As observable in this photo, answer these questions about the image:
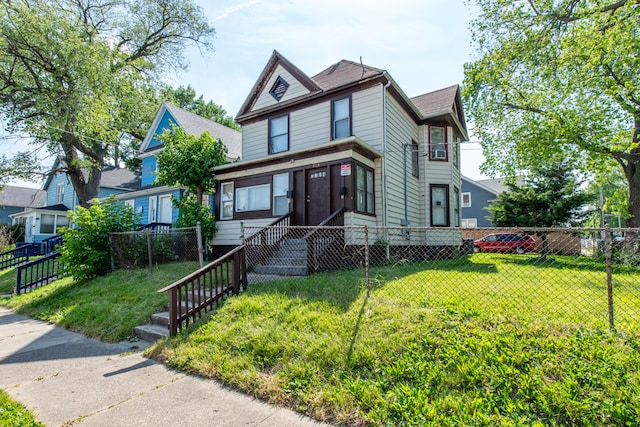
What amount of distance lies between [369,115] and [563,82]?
8.21 meters

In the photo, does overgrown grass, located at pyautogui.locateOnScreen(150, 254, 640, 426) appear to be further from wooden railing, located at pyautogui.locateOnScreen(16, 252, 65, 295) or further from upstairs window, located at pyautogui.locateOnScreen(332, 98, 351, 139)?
wooden railing, located at pyautogui.locateOnScreen(16, 252, 65, 295)

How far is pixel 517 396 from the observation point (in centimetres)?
290

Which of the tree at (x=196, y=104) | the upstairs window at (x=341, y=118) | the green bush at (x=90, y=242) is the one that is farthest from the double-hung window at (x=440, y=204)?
the tree at (x=196, y=104)

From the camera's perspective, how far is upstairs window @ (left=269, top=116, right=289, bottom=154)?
12148 millimetres

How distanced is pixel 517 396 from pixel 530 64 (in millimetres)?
13982

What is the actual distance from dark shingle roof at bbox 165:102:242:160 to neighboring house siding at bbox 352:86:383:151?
23.4 ft

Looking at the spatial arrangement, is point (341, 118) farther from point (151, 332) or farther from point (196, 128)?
point (196, 128)

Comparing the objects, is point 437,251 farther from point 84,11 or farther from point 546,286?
point 84,11

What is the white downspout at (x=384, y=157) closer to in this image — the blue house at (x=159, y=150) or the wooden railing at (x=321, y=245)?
the wooden railing at (x=321, y=245)

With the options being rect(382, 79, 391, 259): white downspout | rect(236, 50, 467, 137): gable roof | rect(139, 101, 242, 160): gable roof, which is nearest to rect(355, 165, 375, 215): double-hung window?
rect(382, 79, 391, 259): white downspout

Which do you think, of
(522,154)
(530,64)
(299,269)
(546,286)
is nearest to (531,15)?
(530,64)

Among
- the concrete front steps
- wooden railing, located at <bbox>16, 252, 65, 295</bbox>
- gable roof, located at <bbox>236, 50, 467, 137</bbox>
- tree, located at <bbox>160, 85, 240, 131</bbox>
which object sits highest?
tree, located at <bbox>160, 85, 240, 131</bbox>

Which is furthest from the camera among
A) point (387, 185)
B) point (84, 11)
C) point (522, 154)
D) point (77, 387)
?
point (84, 11)

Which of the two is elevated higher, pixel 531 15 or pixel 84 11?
pixel 84 11
